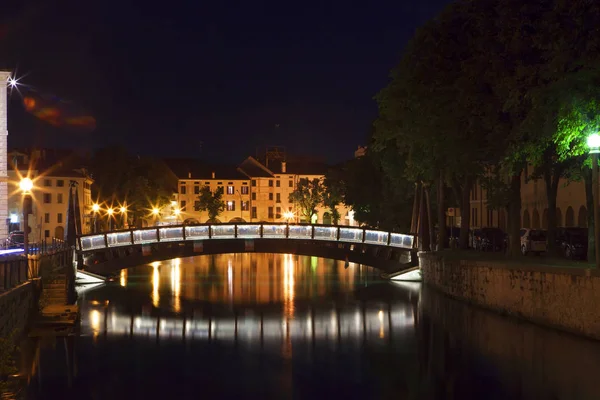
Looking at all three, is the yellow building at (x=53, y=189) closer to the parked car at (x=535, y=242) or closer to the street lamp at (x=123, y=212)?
the street lamp at (x=123, y=212)

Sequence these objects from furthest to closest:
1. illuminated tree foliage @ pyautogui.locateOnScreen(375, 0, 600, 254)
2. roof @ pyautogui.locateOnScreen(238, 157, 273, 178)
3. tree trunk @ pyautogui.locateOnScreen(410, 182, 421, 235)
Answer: roof @ pyautogui.locateOnScreen(238, 157, 273, 178) → tree trunk @ pyautogui.locateOnScreen(410, 182, 421, 235) → illuminated tree foliage @ pyautogui.locateOnScreen(375, 0, 600, 254)

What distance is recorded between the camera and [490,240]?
196 ft

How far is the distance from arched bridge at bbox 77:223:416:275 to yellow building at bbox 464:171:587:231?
798cm

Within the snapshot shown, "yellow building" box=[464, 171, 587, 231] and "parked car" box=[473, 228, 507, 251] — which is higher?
"yellow building" box=[464, 171, 587, 231]

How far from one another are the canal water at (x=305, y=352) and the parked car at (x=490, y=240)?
1335 centimetres

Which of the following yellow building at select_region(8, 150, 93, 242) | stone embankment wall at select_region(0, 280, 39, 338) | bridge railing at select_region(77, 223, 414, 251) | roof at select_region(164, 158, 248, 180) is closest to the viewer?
stone embankment wall at select_region(0, 280, 39, 338)

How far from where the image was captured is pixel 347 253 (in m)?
56.5

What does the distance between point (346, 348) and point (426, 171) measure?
18.4m

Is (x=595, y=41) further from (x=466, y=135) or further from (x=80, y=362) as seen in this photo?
(x=80, y=362)

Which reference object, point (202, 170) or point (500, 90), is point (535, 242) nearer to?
point (500, 90)

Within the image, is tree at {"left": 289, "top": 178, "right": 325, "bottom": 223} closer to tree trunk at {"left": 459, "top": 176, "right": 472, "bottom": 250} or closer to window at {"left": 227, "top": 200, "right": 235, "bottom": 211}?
window at {"left": 227, "top": 200, "right": 235, "bottom": 211}

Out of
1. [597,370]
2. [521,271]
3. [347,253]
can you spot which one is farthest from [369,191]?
[597,370]

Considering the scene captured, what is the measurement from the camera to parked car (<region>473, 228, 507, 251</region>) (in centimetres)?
5934

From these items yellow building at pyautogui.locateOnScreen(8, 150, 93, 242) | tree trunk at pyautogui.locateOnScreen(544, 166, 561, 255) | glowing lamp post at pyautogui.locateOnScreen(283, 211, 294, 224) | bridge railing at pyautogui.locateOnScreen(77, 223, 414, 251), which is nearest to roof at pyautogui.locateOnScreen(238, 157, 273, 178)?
glowing lamp post at pyautogui.locateOnScreen(283, 211, 294, 224)
